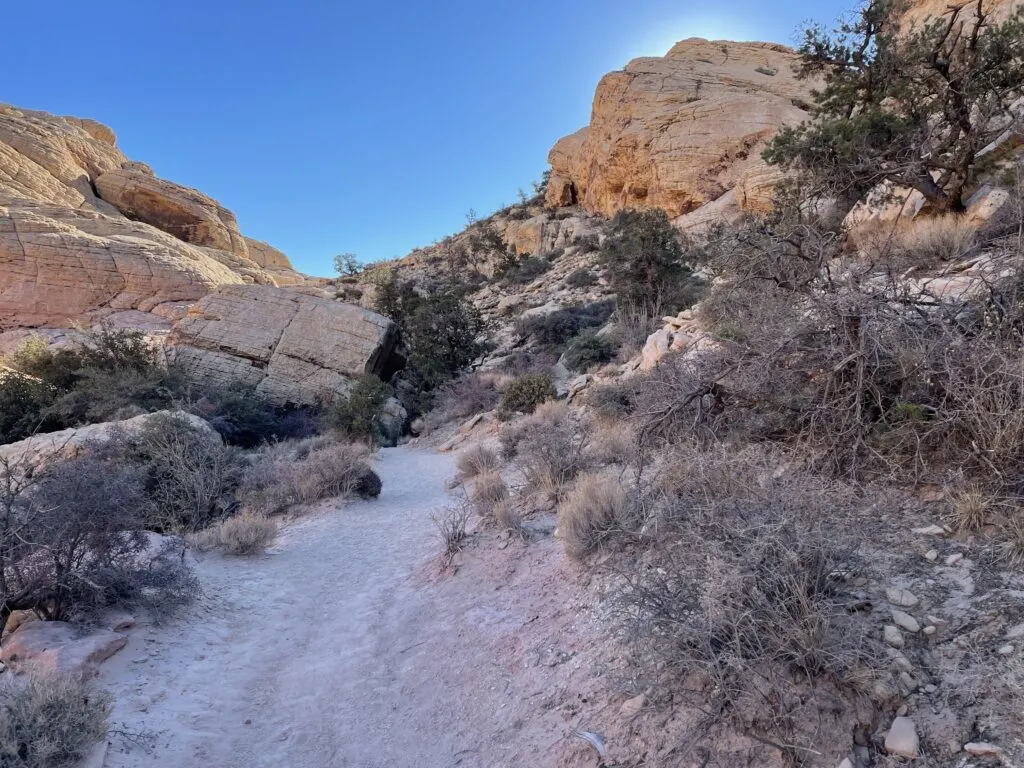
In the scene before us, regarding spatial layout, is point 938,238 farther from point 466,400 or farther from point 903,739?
point 466,400

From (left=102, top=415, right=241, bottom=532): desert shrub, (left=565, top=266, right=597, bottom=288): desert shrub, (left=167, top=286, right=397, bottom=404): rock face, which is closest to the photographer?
(left=102, top=415, right=241, bottom=532): desert shrub

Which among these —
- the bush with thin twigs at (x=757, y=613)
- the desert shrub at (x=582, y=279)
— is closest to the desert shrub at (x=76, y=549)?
the bush with thin twigs at (x=757, y=613)

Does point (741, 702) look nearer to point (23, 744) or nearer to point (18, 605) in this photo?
point (23, 744)

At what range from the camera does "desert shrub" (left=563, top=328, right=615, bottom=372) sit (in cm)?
1305

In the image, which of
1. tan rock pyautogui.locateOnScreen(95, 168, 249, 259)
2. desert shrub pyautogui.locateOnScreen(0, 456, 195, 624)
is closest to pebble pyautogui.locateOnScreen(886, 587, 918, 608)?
desert shrub pyautogui.locateOnScreen(0, 456, 195, 624)

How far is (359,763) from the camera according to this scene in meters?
2.54

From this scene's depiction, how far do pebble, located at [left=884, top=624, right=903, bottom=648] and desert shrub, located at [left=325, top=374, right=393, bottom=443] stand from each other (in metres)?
11.1

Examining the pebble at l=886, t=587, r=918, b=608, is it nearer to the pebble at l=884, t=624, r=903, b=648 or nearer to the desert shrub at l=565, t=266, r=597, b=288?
the pebble at l=884, t=624, r=903, b=648

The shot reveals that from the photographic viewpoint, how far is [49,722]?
2.13m

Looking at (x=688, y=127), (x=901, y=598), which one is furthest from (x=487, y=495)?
(x=688, y=127)

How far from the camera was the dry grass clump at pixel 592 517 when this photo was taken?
148 inches

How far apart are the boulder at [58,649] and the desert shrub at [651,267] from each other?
13075 millimetres

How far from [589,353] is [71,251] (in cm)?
1980

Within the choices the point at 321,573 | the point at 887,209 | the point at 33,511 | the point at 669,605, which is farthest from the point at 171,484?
the point at 887,209
